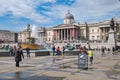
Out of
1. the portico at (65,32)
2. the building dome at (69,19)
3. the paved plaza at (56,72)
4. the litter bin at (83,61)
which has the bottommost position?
the paved plaza at (56,72)

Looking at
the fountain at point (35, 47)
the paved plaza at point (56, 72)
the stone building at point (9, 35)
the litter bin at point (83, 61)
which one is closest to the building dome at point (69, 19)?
the stone building at point (9, 35)

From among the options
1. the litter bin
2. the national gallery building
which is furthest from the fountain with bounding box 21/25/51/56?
the national gallery building

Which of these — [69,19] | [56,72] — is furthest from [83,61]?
[69,19]

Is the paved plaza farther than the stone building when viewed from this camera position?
No

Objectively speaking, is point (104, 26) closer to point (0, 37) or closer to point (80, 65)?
point (0, 37)

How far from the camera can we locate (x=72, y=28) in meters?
120

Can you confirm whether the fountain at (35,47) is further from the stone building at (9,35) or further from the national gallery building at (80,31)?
the stone building at (9,35)

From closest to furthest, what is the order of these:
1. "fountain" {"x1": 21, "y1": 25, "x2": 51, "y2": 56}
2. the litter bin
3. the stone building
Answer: the litter bin
"fountain" {"x1": 21, "y1": 25, "x2": 51, "y2": 56}
the stone building

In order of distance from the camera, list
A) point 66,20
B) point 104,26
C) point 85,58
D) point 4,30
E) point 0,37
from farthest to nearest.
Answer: point 4,30
point 0,37
point 66,20
point 104,26
point 85,58

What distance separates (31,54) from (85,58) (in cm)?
1481

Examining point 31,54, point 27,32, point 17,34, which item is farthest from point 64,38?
point 31,54

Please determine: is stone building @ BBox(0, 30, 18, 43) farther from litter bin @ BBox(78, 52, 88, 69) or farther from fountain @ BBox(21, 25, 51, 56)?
litter bin @ BBox(78, 52, 88, 69)

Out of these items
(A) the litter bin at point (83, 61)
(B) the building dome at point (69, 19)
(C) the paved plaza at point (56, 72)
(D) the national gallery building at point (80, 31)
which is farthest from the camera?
(B) the building dome at point (69, 19)

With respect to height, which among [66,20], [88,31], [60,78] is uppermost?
[66,20]
